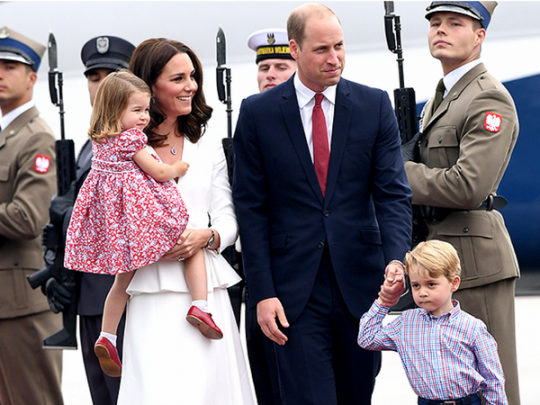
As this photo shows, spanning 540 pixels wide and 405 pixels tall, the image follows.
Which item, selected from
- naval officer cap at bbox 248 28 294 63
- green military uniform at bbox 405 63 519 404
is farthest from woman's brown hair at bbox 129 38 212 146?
naval officer cap at bbox 248 28 294 63

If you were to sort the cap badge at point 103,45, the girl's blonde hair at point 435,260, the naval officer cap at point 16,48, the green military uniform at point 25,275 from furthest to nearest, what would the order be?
1. the naval officer cap at point 16,48
2. the green military uniform at point 25,275
3. the cap badge at point 103,45
4. the girl's blonde hair at point 435,260

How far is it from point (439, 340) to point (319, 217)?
55 centimetres

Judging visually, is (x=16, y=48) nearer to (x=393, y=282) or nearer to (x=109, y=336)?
(x=109, y=336)

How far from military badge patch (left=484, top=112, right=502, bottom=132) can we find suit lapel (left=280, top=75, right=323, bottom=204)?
0.88 m

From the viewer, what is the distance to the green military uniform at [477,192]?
3432mm

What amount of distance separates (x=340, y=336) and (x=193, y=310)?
0.54 meters

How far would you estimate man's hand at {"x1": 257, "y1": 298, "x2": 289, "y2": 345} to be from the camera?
2895 mm

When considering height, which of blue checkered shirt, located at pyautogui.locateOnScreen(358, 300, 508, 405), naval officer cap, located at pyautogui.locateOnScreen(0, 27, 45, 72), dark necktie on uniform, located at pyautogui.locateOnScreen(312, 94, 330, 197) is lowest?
blue checkered shirt, located at pyautogui.locateOnScreen(358, 300, 508, 405)

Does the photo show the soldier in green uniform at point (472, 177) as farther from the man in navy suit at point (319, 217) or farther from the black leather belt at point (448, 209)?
the man in navy suit at point (319, 217)

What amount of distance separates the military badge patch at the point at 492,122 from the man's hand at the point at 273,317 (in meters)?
1.16

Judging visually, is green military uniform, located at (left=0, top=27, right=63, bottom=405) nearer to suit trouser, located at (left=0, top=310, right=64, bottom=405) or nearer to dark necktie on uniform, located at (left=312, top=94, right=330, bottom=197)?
suit trouser, located at (left=0, top=310, right=64, bottom=405)

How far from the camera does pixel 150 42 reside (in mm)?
2969

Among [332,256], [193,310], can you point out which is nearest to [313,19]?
[332,256]

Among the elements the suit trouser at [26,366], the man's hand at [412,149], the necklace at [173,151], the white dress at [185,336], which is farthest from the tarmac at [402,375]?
the necklace at [173,151]
